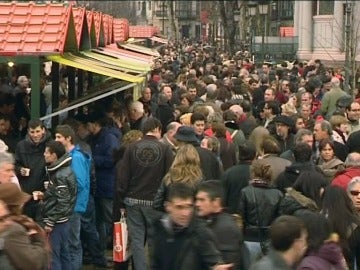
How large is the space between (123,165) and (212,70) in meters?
18.2

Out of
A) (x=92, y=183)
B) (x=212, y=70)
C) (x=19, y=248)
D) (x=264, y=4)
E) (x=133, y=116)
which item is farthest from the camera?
(x=264, y=4)

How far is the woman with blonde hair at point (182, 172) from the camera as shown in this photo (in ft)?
29.0

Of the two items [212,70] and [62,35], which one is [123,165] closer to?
[62,35]

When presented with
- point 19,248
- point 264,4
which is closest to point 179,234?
point 19,248

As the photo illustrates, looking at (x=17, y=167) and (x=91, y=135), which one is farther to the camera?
(x=91, y=135)

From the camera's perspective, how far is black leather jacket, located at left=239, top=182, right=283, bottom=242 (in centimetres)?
829

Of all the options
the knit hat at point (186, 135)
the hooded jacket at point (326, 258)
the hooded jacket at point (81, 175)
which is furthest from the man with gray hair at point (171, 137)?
the hooded jacket at point (326, 258)

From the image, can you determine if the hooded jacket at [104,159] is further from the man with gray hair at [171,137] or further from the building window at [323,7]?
the building window at [323,7]

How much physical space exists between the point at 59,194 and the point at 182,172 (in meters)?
1.23

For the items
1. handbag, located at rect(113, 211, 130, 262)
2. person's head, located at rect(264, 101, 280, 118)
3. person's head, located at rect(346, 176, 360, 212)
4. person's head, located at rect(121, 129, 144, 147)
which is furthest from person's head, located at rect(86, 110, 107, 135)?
person's head, located at rect(346, 176, 360, 212)

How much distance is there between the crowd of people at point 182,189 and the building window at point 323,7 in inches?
1282

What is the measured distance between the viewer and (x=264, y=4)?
1603 inches

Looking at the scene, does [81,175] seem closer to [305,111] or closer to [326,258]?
[326,258]

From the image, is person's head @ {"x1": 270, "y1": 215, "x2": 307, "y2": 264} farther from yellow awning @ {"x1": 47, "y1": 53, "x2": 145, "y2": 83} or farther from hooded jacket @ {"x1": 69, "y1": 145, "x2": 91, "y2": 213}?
yellow awning @ {"x1": 47, "y1": 53, "x2": 145, "y2": 83}
